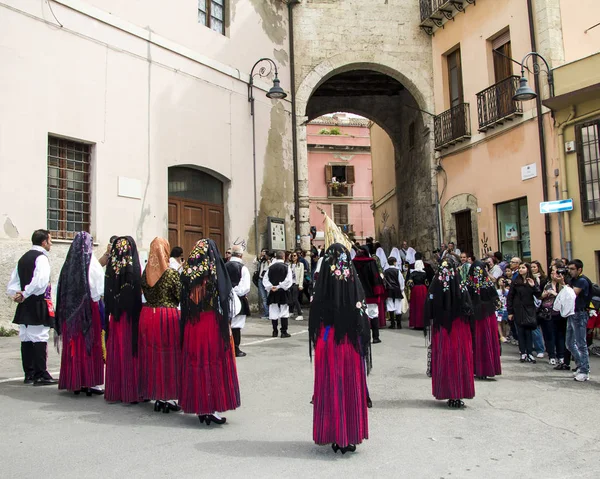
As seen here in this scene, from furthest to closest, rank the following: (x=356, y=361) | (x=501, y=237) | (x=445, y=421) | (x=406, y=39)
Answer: (x=406, y=39), (x=501, y=237), (x=445, y=421), (x=356, y=361)

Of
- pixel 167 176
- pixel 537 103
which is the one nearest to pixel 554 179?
pixel 537 103

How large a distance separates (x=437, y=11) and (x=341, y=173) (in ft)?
69.6

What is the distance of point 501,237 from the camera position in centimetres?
1566

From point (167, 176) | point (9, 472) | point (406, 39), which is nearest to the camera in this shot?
point (9, 472)

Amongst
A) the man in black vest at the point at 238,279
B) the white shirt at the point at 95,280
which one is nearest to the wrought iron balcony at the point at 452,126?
the man in black vest at the point at 238,279

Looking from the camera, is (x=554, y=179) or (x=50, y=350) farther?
(x=554, y=179)

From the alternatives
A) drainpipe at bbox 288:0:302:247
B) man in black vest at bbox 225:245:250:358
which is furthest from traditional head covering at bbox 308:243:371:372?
drainpipe at bbox 288:0:302:247

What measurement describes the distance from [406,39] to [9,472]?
16962mm

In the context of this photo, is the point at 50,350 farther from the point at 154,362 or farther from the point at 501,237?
the point at 501,237

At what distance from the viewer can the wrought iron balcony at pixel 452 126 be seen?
16.8 metres

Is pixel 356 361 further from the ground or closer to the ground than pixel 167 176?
closer to the ground

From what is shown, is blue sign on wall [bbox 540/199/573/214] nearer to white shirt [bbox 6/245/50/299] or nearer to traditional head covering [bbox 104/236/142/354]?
traditional head covering [bbox 104/236/142/354]

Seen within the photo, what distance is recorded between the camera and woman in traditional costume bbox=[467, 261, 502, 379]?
7754 mm

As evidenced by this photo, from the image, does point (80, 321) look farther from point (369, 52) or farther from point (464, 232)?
point (369, 52)
